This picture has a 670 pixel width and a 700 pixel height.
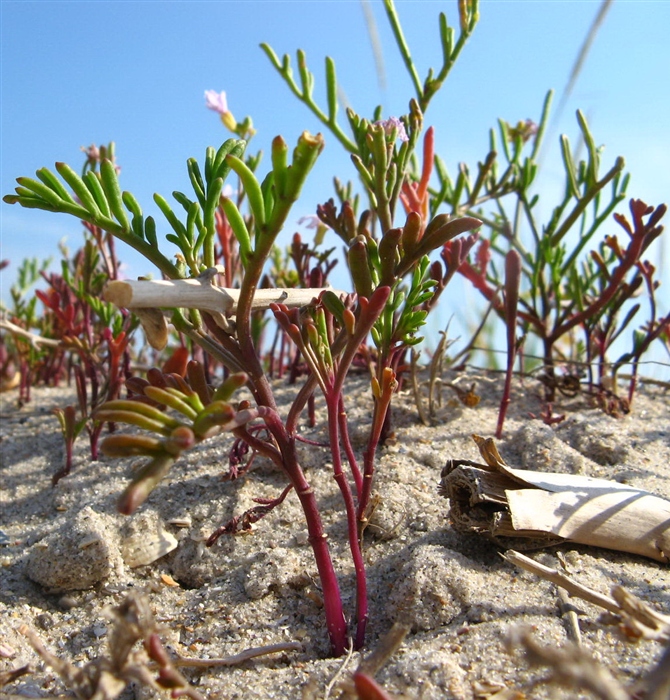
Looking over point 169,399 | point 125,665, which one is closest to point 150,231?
point 169,399

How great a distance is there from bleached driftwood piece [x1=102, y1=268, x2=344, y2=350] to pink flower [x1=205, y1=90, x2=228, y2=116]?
1876 millimetres

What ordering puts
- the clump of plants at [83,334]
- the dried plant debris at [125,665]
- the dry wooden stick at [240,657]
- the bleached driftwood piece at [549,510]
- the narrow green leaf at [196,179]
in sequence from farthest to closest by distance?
the clump of plants at [83,334]
the bleached driftwood piece at [549,510]
the narrow green leaf at [196,179]
the dry wooden stick at [240,657]
the dried plant debris at [125,665]

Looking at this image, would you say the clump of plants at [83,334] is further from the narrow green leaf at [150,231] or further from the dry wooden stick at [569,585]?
the dry wooden stick at [569,585]

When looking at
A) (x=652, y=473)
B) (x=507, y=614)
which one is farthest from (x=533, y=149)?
(x=507, y=614)

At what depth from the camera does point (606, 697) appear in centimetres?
75

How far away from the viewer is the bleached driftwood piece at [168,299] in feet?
3.70

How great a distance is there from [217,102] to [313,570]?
220 cm

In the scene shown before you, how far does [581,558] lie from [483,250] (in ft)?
5.78

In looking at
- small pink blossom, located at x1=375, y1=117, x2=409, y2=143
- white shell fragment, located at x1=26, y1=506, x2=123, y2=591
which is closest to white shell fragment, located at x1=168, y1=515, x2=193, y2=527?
white shell fragment, located at x1=26, y1=506, x2=123, y2=591

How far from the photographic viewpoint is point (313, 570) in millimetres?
1777

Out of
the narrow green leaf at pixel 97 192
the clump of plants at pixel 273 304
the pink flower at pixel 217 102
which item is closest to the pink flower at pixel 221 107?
the pink flower at pixel 217 102

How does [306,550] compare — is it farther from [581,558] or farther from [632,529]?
[632,529]

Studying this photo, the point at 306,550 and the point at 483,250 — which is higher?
the point at 483,250

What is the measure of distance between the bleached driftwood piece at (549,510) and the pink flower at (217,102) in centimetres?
207
